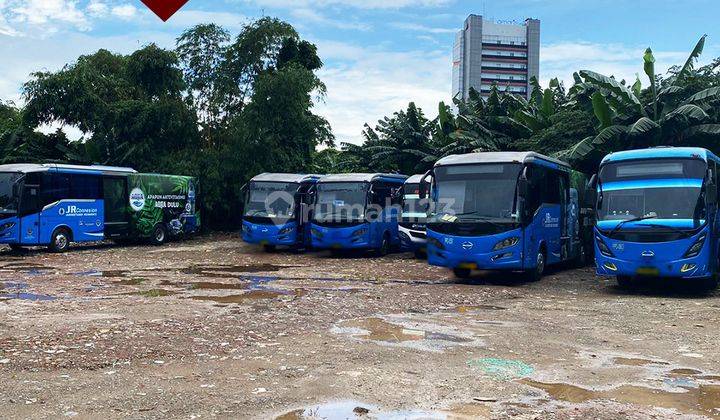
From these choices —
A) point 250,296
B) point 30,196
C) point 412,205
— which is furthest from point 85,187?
point 250,296

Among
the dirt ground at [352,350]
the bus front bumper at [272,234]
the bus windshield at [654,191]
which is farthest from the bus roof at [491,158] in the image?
the bus front bumper at [272,234]

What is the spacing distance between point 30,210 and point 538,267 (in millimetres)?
15827

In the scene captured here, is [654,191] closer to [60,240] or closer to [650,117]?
[650,117]

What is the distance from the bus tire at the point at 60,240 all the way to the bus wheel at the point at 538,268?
15423 mm

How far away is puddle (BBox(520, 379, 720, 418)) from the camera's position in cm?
573

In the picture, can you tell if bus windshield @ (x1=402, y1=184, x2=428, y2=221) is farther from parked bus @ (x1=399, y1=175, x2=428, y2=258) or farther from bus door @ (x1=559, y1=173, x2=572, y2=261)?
bus door @ (x1=559, y1=173, x2=572, y2=261)

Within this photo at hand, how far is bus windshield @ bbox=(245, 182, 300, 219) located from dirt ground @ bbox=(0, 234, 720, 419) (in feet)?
27.4

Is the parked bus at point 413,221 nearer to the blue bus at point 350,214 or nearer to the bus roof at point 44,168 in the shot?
the blue bus at point 350,214

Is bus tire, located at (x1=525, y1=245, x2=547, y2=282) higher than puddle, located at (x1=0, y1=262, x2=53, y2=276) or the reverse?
higher

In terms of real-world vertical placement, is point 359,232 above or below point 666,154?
below

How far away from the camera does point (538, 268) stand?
15.6 metres

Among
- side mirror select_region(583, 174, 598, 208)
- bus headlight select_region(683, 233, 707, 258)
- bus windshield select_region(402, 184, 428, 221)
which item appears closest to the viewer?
bus headlight select_region(683, 233, 707, 258)

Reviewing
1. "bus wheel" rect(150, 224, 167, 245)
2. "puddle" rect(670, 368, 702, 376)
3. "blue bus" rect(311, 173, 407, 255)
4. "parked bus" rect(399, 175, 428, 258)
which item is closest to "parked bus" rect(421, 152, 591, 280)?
"parked bus" rect(399, 175, 428, 258)

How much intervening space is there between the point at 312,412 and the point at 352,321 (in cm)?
422
